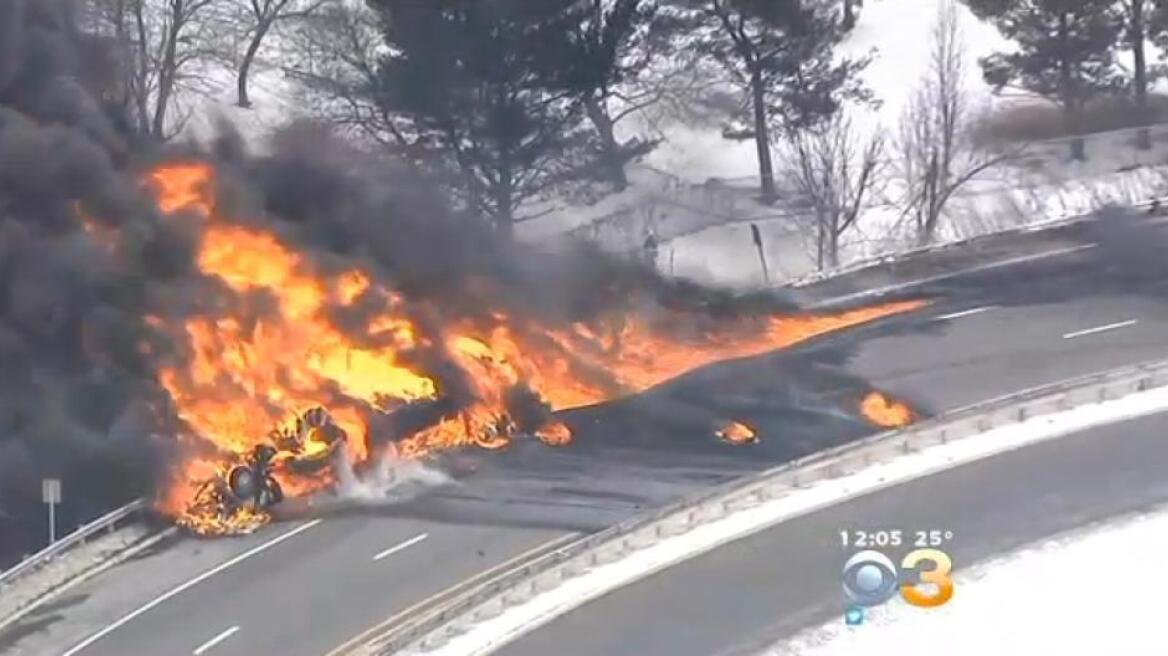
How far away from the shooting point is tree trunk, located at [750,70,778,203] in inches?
1772

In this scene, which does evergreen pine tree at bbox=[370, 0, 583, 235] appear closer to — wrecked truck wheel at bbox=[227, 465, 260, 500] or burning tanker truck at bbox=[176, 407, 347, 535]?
burning tanker truck at bbox=[176, 407, 347, 535]

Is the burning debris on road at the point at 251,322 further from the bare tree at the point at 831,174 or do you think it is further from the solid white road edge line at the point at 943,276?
the bare tree at the point at 831,174

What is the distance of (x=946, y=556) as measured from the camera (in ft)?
97.2

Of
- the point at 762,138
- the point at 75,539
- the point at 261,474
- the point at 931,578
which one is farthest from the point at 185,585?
the point at 762,138

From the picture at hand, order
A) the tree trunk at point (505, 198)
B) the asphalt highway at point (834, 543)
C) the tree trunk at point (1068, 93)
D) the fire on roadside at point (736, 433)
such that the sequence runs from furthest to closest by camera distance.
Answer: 1. the tree trunk at point (1068, 93)
2. the tree trunk at point (505, 198)
3. the fire on roadside at point (736, 433)
4. the asphalt highway at point (834, 543)

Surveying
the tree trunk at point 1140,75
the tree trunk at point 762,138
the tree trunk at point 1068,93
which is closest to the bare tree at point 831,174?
the tree trunk at point 762,138

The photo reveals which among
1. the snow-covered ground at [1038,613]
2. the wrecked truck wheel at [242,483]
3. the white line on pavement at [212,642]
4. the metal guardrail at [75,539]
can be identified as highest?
the wrecked truck wheel at [242,483]

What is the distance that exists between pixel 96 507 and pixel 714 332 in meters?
12.4

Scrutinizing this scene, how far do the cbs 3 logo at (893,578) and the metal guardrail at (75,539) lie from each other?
11884 millimetres

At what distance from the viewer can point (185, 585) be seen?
3023cm

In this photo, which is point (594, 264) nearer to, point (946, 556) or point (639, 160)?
point (639, 160)

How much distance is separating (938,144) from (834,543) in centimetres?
1830

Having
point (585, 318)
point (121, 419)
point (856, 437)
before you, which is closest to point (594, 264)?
point (585, 318)

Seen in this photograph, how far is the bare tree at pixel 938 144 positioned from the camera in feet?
147
